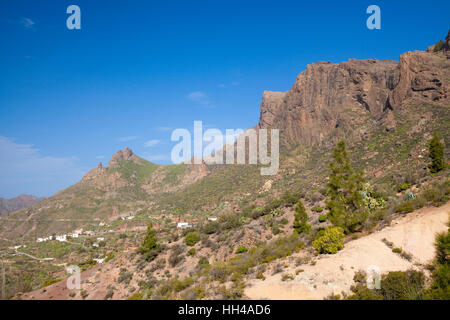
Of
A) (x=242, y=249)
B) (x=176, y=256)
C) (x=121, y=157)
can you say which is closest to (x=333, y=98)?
(x=242, y=249)

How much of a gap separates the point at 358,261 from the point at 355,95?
71018 mm

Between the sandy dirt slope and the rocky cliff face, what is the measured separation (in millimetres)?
43103

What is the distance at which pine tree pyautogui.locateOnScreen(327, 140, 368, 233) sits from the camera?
16344 mm

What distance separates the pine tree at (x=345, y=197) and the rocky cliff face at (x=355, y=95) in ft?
130

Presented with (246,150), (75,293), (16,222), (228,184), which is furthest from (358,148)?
(16,222)

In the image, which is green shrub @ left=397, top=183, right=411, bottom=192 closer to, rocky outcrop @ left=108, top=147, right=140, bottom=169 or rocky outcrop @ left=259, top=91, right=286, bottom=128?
rocky outcrop @ left=259, top=91, right=286, bottom=128

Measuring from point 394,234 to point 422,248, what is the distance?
163 cm

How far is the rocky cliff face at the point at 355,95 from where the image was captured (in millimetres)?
50647

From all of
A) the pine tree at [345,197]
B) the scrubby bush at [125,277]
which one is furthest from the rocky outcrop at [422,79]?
the scrubby bush at [125,277]

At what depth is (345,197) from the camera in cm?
1775

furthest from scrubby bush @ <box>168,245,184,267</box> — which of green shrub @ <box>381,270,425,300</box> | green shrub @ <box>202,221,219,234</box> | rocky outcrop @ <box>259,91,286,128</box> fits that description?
rocky outcrop @ <box>259,91,286,128</box>

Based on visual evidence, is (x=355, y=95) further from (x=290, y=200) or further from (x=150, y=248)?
(x=150, y=248)

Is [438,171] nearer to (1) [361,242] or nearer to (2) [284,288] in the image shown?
(1) [361,242]

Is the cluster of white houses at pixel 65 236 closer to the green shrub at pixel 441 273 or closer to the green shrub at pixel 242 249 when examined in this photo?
the green shrub at pixel 242 249
